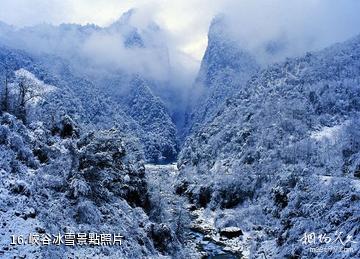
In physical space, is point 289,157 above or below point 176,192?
above

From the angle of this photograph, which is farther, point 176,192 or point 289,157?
point 176,192

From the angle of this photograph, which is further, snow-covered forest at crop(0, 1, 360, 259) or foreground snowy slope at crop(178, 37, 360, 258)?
foreground snowy slope at crop(178, 37, 360, 258)

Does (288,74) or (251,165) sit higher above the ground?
(288,74)

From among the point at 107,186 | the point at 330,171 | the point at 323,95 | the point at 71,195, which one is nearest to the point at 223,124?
the point at 323,95

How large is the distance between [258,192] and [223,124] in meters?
67.2

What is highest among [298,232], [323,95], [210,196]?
[323,95]

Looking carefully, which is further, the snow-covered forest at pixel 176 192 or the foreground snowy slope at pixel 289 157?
the foreground snowy slope at pixel 289 157

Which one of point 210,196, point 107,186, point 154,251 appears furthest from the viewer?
point 210,196

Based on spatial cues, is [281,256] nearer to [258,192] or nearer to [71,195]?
[71,195]

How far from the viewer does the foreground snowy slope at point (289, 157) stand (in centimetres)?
4800

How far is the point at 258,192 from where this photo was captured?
90312 mm

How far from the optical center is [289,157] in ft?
327

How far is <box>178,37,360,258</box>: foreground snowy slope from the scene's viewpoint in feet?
157

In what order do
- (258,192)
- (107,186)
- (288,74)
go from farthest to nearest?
(288,74)
(258,192)
(107,186)
